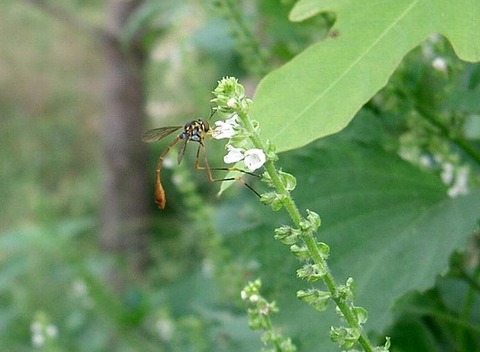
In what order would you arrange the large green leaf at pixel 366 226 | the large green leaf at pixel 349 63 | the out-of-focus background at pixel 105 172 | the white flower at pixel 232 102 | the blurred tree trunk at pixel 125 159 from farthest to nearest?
the blurred tree trunk at pixel 125 159 < the out-of-focus background at pixel 105 172 < the large green leaf at pixel 366 226 < the large green leaf at pixel 349 63 < the white flower at pixel 232 102

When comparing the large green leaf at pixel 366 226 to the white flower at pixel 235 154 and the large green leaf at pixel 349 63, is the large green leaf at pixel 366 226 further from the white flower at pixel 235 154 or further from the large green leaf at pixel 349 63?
the white flower at pixel 235 154

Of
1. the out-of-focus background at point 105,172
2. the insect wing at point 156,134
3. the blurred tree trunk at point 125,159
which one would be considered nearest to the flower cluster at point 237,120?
the insect wing at point 156,134

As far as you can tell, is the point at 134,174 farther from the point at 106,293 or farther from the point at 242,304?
the point at 242,304

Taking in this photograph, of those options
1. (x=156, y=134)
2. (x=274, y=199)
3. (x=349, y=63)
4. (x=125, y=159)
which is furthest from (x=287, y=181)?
(x=125, y=159)

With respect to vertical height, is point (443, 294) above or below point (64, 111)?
above

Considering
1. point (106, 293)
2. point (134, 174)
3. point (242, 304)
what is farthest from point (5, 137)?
point (242, 304)

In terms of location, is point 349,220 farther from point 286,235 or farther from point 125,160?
point 125,160
